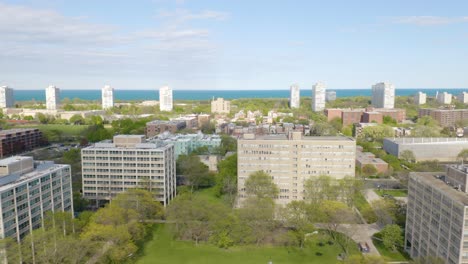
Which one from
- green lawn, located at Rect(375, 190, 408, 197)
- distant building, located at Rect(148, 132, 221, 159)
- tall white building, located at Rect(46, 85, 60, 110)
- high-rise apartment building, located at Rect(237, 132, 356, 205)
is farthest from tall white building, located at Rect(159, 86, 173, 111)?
green lawn, located at Rect(375, 190, 408, 197)

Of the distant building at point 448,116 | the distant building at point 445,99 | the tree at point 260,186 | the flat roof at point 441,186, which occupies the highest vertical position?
the distant building at point 445,99

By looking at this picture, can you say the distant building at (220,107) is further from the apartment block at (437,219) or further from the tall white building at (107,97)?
the apartment block at (437,219)

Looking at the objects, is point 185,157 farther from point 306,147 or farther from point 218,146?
point 306,147

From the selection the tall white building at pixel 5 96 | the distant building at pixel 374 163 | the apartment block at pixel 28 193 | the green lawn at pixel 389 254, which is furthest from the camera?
the tall white building at pixel 5 96

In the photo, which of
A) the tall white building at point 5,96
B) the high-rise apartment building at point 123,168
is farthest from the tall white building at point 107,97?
the high-rise apartment building at point 123,168

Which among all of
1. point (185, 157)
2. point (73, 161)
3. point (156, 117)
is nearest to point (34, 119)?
point (156, 117)

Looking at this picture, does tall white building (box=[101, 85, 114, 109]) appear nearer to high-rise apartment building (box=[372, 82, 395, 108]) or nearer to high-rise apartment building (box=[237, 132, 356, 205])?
high-rise apartment building (box=[372, 82, 395, 108])
